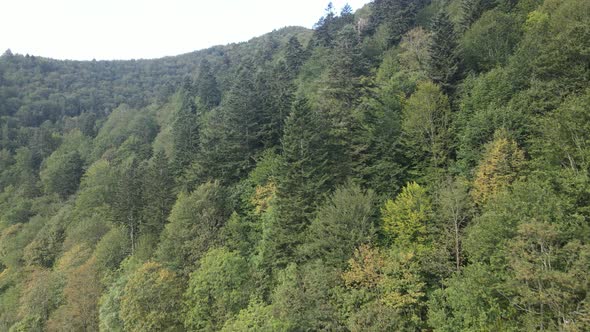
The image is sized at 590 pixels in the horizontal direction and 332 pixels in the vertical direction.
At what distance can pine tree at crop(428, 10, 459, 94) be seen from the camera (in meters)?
40.2

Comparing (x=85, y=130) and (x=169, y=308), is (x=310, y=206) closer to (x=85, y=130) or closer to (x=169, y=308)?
(x=169, y=308)

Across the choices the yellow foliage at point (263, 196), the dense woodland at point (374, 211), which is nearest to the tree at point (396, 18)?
the dense woodland at point (374, 211)

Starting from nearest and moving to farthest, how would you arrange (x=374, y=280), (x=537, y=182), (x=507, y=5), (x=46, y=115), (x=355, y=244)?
(x=537, y=182) → (x=374, y=280) → (x=355, y=244) → (x=507, y=5) → (x=46, y=115)

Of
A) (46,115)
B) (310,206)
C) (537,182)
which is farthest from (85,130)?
(537,182)

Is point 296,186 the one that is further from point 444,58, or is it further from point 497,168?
point 444,58

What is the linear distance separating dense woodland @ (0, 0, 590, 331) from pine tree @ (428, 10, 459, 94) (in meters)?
0.24

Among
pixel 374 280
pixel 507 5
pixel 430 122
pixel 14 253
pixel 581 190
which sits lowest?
pixel 14 253

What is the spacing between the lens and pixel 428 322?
23.3m

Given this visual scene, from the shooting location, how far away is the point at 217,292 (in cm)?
3102

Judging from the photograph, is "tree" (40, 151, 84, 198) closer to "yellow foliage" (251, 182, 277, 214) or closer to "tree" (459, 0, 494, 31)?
"yellow foliage" (251, 182, 277, 214)

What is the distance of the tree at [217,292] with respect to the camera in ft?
99.6

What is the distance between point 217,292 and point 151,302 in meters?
6.75

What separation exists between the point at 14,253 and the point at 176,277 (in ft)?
153

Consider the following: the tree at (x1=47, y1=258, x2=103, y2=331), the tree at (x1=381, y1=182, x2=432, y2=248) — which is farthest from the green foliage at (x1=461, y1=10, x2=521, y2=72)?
the tree at (x1=47, y1=258, x2=103, y2=331)
